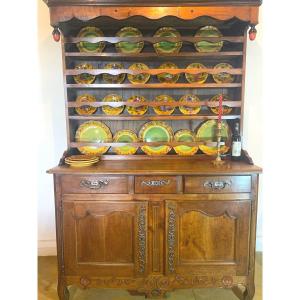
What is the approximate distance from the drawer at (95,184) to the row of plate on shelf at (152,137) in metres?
0.39

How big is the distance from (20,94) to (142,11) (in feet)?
4.13

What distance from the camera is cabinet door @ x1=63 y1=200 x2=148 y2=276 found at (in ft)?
4.99

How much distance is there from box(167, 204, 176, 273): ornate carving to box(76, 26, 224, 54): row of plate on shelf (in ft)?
3.80

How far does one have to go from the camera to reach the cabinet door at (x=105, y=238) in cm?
152

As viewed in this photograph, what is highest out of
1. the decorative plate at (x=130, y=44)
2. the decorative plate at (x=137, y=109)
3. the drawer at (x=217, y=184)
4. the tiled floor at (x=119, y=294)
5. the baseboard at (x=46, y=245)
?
the decorative plate at (x=130, y=44)

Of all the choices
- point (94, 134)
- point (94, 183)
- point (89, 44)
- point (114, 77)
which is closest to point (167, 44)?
point (114, 77)

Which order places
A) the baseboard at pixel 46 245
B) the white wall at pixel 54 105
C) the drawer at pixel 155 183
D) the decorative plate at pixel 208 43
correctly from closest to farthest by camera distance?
the drawer at pixel 155 183
the decorative plate at pixel 208 43
the white wall at pixel 54 105
the baseboard at pixel 46 245

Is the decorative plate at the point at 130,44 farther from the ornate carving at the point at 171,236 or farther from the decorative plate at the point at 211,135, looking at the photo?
the ornate carving at the point at 171,236

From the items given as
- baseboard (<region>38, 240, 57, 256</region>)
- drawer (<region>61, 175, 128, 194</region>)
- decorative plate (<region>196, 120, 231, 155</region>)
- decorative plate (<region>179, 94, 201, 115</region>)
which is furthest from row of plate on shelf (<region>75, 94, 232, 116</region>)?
baseboard (<region>38, 240, 57, 256</region>)

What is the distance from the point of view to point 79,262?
1564mm

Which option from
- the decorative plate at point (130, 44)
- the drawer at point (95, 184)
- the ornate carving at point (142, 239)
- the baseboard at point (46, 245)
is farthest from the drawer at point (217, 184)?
the baseboard at point (46, 245)

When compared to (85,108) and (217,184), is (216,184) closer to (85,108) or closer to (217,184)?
(217,184)

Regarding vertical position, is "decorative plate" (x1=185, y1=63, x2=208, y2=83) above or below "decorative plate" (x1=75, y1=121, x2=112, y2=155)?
above

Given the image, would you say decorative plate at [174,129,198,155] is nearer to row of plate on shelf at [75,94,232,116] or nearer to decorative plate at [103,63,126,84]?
row of plate on shelf at [75,94,232,116]
